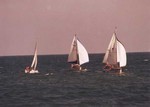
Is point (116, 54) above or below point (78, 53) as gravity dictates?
below

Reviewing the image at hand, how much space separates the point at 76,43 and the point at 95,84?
31.4 meters

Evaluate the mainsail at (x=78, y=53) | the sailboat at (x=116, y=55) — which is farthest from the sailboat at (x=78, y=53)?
the sailboat at (x=116, y=55)

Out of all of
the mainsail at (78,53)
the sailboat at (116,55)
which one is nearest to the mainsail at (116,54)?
the sailboat at (116,55)

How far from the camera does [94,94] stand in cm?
6631

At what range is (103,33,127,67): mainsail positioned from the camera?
96.4 meters

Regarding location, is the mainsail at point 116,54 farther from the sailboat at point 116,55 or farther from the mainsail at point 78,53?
the mainsail at point 78,53

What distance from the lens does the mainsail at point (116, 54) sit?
96438 millimetres

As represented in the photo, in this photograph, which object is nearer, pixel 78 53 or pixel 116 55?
pixel 116 55

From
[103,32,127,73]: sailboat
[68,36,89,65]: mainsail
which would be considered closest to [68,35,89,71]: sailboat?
[68,36,89,65]: mainsail

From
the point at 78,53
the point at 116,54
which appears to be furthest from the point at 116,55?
the point at 78,53

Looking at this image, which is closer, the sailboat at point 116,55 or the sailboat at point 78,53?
the sailboat at point 116,55

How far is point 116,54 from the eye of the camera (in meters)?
97.7

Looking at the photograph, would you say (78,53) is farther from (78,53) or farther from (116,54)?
(116,54)

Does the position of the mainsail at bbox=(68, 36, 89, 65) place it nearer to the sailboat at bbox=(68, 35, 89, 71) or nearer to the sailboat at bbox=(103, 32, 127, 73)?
the sailboat at bbox=(68, 35, 89, 71)
